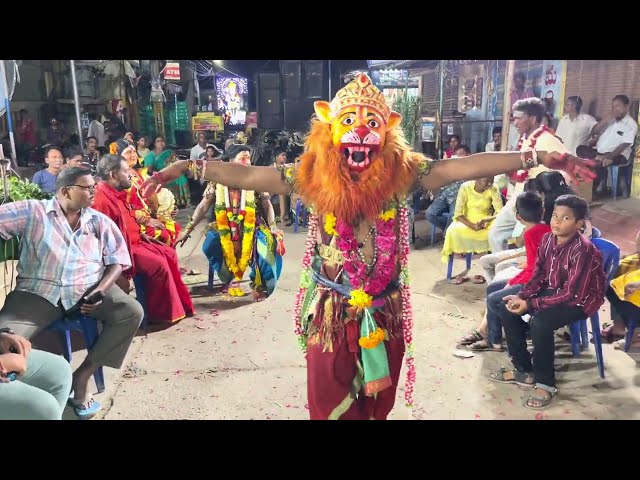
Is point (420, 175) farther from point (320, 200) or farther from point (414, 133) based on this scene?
point (414, 133)

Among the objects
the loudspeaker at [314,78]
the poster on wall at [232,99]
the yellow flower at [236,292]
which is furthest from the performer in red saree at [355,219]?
the yellow flower at [236,292]

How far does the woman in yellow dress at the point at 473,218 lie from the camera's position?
4.08 metres

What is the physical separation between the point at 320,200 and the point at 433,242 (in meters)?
2.33

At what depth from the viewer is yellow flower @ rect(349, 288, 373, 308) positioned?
245 cm

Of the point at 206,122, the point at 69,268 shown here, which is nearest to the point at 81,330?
the point at 69,268

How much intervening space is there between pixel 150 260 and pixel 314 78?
1593 millimetres

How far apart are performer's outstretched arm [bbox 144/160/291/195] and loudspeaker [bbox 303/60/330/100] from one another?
0.74m

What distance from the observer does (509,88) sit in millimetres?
3242

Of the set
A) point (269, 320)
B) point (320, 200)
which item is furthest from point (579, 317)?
point (269, 320)

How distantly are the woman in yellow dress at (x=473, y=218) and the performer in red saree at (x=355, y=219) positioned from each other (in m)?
1.47

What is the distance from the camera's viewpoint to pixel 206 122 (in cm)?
336

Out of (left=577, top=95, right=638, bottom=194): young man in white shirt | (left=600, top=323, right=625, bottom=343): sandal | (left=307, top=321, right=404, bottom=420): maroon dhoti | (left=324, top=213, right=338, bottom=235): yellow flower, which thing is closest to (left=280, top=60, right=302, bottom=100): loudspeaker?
(left=324, top=213, right=338, bottom=235): yellow flower

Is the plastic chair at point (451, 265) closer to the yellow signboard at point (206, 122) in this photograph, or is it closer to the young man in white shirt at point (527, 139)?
the young man in white shirt at point (527, 139)

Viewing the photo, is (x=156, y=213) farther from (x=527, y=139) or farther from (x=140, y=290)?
(x=527, y=139)
